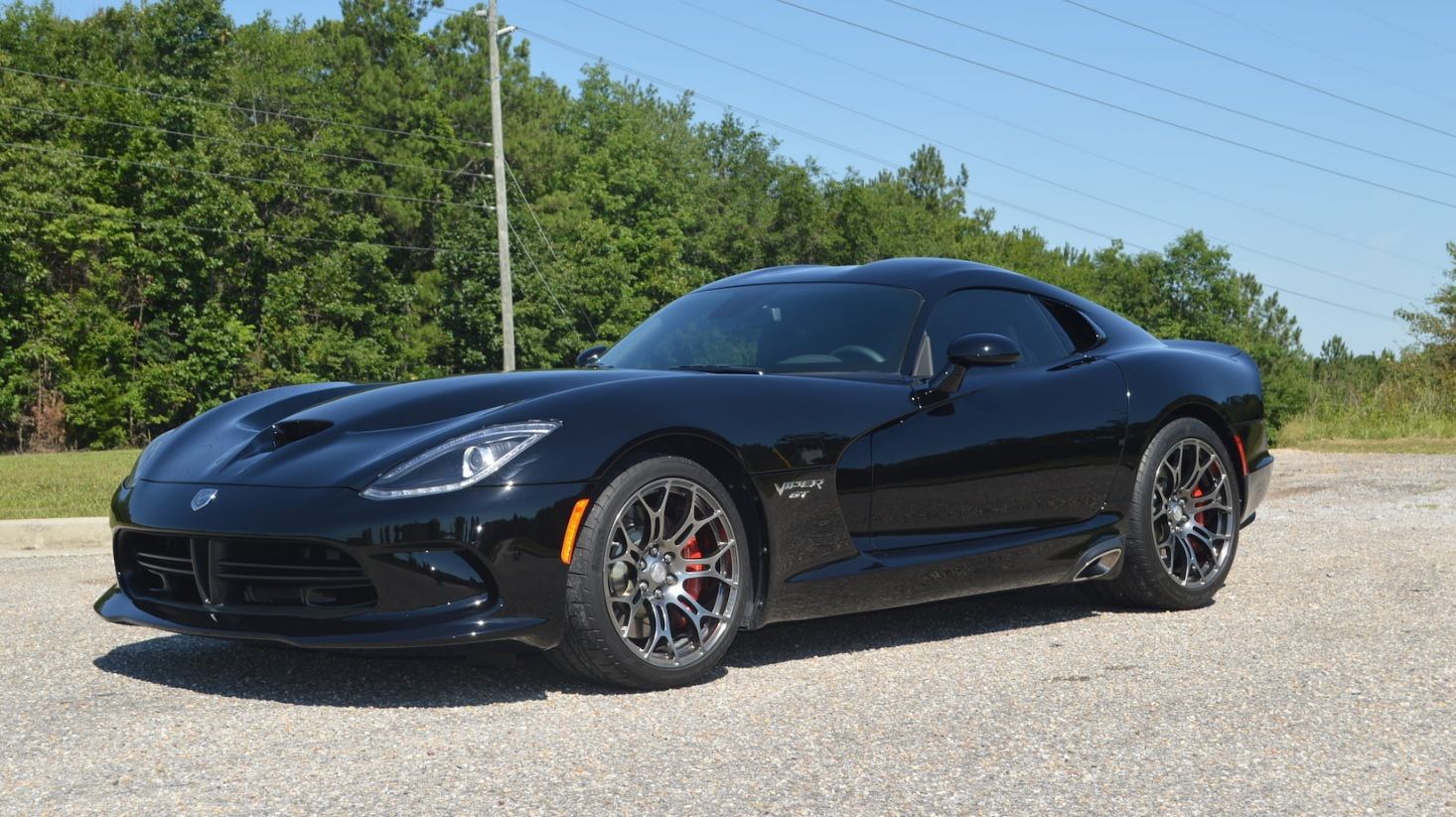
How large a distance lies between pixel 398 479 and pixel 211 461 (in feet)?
2.58

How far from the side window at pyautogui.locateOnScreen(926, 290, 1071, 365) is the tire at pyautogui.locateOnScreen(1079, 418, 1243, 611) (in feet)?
2.02

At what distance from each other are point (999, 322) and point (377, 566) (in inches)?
115

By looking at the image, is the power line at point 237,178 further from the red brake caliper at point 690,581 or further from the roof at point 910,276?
the red brake caliper at point 690,581

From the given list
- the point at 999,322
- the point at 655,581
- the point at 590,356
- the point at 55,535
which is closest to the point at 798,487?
the point at 655,581

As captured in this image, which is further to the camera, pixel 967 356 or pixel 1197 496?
pixel 1197 496

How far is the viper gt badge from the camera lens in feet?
15.5

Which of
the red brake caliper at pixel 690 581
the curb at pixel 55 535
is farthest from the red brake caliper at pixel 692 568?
the curb at pixel 55 535

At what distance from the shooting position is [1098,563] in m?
5.86

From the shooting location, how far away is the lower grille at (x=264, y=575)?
13.5ft

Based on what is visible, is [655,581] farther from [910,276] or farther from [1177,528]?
[1177,528]

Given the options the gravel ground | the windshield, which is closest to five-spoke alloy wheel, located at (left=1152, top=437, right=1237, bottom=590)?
the gravel ground

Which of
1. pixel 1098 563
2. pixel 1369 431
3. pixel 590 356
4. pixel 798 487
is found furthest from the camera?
pixel 1369 431

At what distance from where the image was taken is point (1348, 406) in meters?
24.7

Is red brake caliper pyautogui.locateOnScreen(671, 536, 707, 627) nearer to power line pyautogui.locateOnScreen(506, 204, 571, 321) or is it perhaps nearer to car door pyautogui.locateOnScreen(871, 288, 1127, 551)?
car door pyautogui.locateOnScreen(871, 288, 1127, 551)
